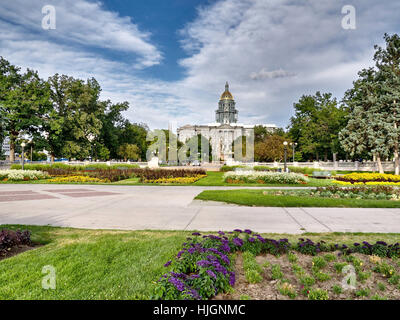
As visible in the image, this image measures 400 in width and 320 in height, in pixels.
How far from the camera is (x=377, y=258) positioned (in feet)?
13.3

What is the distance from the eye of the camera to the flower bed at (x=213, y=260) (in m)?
2.93

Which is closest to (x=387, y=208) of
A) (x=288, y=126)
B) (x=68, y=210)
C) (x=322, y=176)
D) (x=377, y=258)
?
(x=377, y=258)

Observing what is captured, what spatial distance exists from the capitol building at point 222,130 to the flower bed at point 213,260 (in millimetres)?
101567

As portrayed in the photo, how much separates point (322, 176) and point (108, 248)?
83.7 ft

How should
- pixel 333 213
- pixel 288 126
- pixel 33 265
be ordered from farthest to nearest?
pixel 288 126, pixel 333 213, pixel 33 265

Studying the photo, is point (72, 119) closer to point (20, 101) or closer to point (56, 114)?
point (56, 114)

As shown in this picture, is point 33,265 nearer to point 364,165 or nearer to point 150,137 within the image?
point 364,165

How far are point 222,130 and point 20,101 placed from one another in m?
93.6

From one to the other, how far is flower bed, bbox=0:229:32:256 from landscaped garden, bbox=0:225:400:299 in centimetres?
2

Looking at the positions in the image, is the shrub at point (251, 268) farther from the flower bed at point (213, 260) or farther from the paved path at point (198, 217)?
the paved path at point (198, 217)

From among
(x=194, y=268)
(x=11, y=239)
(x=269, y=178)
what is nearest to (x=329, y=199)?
(x=194, y=268)

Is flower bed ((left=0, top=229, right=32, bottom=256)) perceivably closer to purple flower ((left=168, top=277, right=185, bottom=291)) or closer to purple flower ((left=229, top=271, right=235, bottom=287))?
purple flower ((left=168, top=277, right=185, bottom=291))

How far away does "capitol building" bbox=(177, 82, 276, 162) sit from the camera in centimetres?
11662

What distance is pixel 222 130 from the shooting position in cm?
12225
